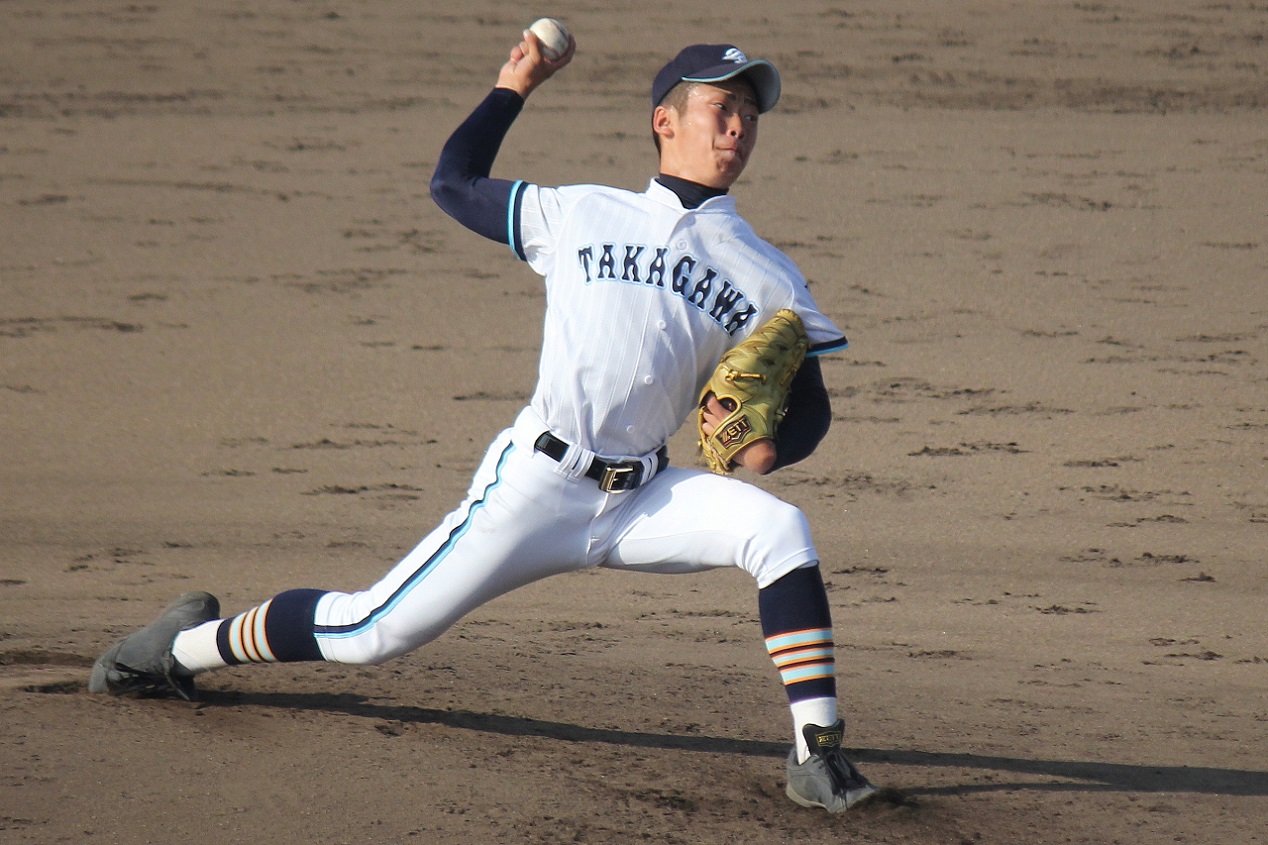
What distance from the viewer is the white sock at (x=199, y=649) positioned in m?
2.83

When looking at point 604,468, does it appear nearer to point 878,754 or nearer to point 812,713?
point 812,713

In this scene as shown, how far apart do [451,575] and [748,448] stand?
1.96 ft

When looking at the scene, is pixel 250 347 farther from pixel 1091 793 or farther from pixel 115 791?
pixel 1091 793

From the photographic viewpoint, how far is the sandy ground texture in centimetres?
272

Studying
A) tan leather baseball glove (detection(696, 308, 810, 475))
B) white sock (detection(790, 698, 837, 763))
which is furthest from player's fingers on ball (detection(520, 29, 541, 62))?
white sock (detection(790, 698, 837, 763))

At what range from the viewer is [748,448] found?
8.09 ft

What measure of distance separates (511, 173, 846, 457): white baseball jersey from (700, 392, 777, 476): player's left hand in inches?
3.6

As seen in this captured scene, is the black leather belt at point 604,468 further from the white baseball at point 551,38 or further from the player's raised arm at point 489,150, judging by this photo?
the white baseball at point 551,38

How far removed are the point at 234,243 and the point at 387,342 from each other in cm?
144

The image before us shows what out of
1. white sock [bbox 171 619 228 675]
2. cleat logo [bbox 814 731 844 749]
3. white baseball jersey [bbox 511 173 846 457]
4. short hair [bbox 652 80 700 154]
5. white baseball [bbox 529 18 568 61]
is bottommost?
cleat logo [bbox 814 731 844 749]

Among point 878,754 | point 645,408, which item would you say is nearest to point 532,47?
point 645,408

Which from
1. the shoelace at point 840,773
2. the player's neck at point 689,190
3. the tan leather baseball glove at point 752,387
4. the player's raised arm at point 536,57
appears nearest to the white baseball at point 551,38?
the player's raised arm at point 536,57

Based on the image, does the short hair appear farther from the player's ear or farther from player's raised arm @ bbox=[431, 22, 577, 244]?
player's raised arm @ bbox=[431, 22, 577, 244]

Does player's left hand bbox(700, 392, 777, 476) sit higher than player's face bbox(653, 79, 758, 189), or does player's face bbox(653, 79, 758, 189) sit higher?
player's face bbox(653, 79, 758, 189)
